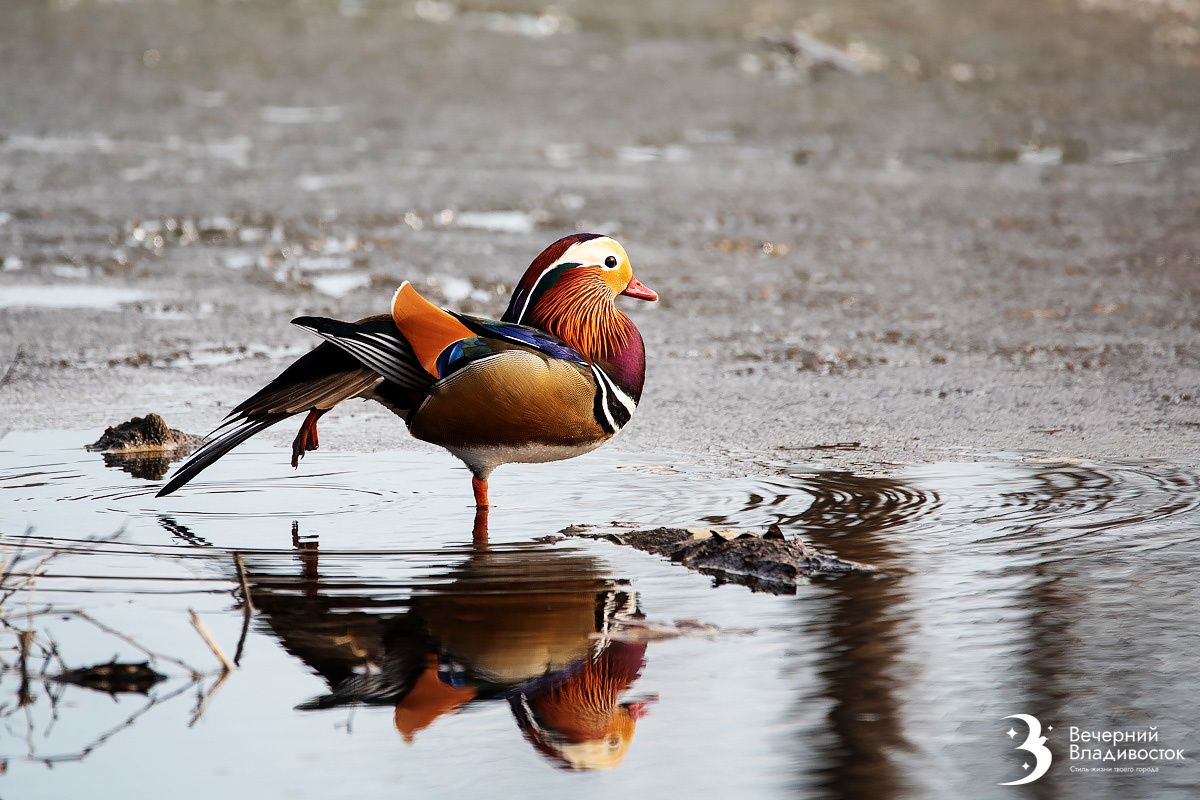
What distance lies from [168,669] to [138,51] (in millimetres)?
11812

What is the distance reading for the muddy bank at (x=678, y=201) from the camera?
279 inches

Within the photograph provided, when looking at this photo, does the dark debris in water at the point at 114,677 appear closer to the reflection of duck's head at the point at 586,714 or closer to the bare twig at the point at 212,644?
the bare twig at the point at 212,644

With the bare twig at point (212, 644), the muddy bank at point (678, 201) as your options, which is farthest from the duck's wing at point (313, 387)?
the bare twig at point (212, 644)

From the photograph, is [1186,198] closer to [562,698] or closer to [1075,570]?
[1075,570]

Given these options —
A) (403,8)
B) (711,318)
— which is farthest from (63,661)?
(403,8)

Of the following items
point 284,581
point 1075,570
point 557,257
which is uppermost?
point 557,257

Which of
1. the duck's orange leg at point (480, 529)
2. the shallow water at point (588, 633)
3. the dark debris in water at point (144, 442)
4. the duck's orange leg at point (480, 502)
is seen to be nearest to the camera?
the shallow water at point (588, 633)

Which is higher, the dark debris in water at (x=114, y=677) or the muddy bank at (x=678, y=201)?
the muddy bank at (x=678, y=201)

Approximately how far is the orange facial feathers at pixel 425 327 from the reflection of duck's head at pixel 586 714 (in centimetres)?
148

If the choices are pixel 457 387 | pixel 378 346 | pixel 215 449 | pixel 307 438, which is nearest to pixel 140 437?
pixel 307 438

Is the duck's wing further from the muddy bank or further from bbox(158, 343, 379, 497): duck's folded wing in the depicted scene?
the muddy bank

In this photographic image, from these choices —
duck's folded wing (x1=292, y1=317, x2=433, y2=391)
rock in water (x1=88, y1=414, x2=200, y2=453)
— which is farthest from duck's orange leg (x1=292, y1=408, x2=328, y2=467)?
rock in water (x1=88, y1=414, x2=200, y2=453)

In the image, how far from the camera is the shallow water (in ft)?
11.3

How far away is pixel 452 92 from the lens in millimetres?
13797
